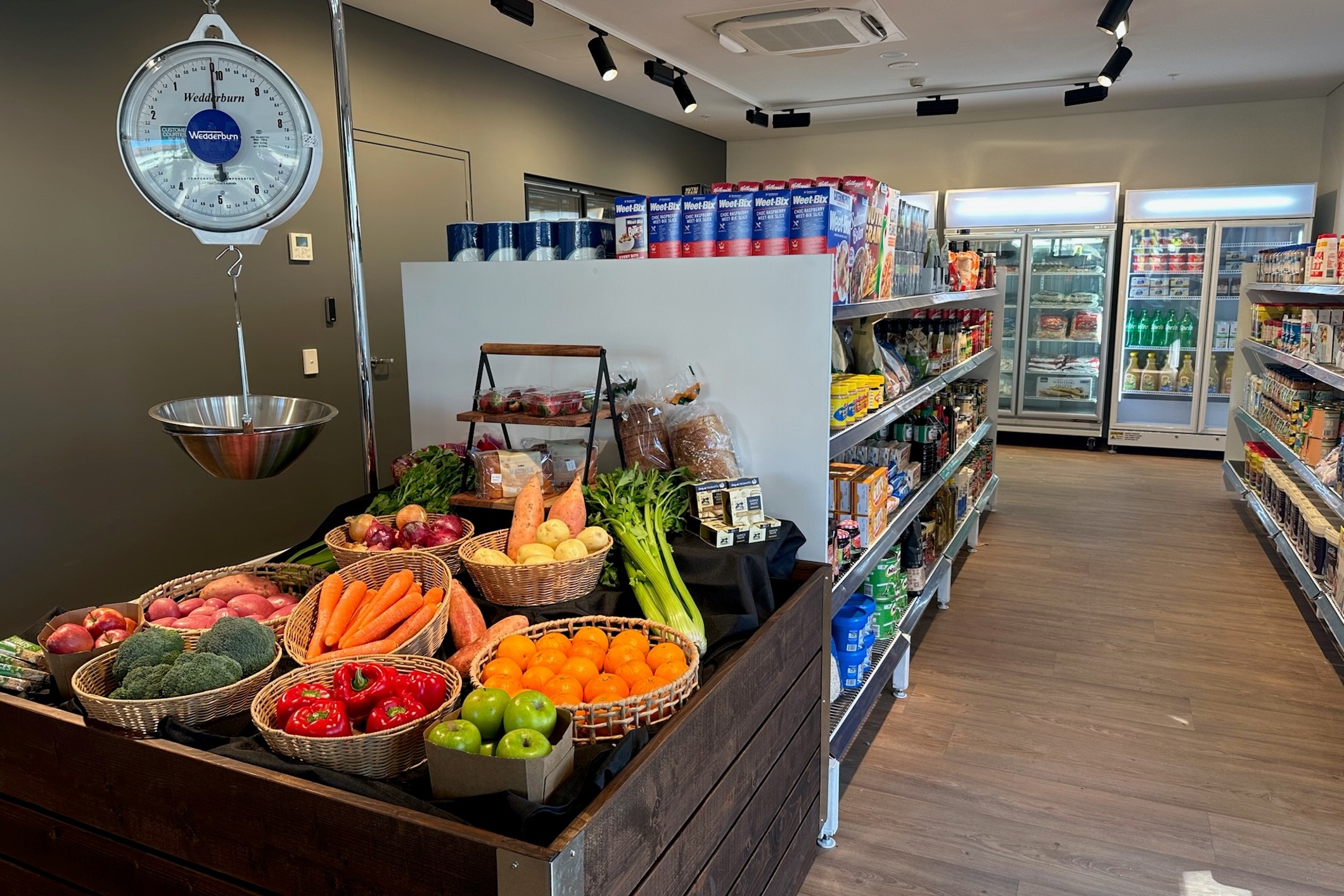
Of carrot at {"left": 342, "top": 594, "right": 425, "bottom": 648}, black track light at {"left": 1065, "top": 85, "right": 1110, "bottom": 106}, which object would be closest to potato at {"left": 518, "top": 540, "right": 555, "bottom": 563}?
carrot at {"left": 342, "top": 594, "right": 425, "bottom": 648}

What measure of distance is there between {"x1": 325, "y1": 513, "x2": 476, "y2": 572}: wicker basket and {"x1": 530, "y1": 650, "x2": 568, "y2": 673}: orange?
0.45m

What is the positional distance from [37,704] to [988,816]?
7.82ft

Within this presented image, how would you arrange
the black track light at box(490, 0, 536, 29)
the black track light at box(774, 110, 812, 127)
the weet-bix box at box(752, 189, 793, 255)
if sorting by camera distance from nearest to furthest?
the weet-bix box at box(752, 189, 793, 255) < the black track light at box(490, 0, 536, 29) < the black track light at box(774, 110, 812, 127)

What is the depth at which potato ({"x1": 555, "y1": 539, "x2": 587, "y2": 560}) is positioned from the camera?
2.04m

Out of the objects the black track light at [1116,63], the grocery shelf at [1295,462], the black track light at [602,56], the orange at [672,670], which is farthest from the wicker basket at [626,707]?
the black track light at [1116,63]

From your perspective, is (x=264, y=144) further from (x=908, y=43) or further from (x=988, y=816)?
(x=908, y=43)

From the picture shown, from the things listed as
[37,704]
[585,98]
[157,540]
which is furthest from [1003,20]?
[37,704]

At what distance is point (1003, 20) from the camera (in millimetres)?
5383

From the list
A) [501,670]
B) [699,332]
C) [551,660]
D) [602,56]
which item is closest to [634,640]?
[551,660]

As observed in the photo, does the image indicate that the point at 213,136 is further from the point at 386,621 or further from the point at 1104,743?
the point at 1104,743

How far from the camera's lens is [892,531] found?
3242 mm

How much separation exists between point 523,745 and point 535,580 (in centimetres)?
70

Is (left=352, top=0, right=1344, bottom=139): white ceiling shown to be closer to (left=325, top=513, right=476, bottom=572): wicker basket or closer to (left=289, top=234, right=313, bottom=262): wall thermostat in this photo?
(left=289, top=234, right=313, bottom=262): wall thermostat

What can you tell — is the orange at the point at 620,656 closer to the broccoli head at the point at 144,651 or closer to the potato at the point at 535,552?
the potato at the point at 535,552
